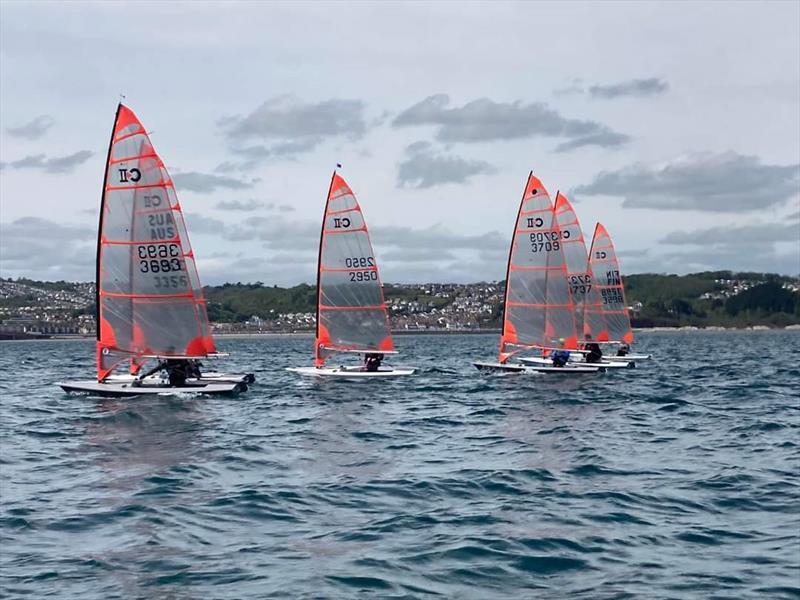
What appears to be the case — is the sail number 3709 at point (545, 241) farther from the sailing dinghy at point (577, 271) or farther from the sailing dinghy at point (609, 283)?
the sailing dinghy at point (609, 283)

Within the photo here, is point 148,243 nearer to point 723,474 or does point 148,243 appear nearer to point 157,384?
point 157,384

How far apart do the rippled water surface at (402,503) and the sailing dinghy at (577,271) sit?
2973cm

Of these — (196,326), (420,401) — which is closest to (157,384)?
(196,326)

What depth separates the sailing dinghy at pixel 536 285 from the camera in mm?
53688

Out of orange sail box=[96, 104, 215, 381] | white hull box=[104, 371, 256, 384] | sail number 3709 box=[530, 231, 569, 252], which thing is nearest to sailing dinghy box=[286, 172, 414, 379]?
white hull box=[104, 371, 256, 384]

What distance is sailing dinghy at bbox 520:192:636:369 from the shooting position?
6322 cm

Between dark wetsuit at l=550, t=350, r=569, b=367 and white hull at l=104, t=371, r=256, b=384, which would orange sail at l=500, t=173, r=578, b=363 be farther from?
→ white hull at l=104, t=371, r=256, b=384

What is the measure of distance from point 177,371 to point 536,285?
21435mm

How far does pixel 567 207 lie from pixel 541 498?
46.9 m

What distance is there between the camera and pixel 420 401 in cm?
3878

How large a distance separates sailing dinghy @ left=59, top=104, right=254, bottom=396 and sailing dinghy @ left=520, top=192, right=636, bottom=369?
2322 centimetres

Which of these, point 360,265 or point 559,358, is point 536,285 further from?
point 360,265

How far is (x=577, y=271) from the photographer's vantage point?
6750cm

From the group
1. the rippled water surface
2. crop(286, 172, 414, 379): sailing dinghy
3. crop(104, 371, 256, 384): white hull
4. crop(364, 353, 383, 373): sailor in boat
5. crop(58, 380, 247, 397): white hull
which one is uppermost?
crop(286, 172, 414, 379): sailing dinghy
